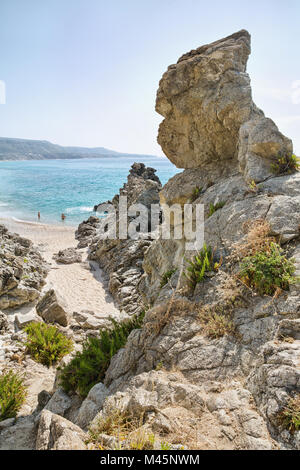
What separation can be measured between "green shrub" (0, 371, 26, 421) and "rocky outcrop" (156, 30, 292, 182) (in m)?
8.68

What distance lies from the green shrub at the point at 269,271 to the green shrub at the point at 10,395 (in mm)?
6374

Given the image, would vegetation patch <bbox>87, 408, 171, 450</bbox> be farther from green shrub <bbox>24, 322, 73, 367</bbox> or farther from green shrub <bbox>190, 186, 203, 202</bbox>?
green shrub <bbox>190, 186, 203, 202</bbox>

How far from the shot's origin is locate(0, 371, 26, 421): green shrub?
20.3ft

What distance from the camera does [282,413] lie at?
2957 millimetres

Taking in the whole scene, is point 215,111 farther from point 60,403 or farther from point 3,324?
point 3,324

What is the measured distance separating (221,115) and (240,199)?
13.0 ft

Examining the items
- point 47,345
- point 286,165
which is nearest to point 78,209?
point 47,345

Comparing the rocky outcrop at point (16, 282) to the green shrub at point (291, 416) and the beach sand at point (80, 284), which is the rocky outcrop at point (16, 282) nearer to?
the beach sand at point (80, 284)

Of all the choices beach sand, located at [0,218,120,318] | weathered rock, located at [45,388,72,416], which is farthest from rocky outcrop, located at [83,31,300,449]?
beach sand, located at [0,218,120,318]

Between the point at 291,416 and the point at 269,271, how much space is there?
90.0 inches

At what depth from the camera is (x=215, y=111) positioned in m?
9.10

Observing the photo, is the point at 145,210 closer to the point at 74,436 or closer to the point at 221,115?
the point at 221,115

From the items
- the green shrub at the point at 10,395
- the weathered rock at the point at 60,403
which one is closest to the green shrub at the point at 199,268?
the weathered rock at the point at 60,403
